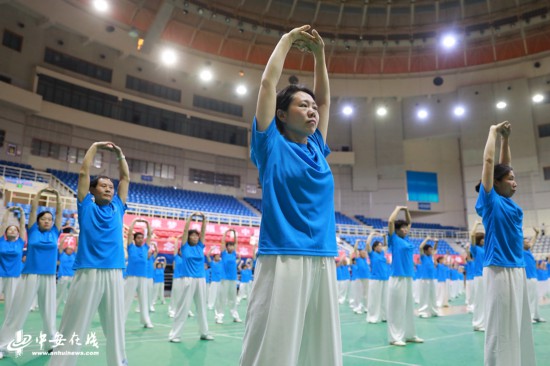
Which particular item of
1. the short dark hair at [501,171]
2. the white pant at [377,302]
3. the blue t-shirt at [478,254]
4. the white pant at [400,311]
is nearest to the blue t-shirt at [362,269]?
the white pant at [377,302]

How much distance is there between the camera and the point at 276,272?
180 cm

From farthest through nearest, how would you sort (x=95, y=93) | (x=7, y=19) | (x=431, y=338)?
(x=95, y=93), (x=7, y=19), (x=431, y=338)

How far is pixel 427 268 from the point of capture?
10633 millimetres

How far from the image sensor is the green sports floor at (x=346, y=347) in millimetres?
5027

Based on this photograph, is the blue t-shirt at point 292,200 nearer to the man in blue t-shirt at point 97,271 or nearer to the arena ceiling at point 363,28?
the man in blue t-shirt at point 97,271

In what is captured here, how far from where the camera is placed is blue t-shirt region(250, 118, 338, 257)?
1.87 metres

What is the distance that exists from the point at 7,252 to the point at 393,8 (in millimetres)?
25478

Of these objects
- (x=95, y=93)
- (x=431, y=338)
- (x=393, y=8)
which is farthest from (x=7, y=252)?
(x=393, y=8)

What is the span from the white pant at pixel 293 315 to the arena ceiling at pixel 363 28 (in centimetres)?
2218

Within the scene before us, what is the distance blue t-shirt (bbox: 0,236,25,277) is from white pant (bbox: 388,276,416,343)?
6432mm

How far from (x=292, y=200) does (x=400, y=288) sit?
5.51 meters

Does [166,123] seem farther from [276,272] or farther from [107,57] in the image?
[276,272]

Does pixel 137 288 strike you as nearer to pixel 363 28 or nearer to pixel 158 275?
pixel 158 275

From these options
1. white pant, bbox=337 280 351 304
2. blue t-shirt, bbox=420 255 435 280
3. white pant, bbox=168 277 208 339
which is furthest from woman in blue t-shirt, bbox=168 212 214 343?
white pant, bbox=337 280 351 304
